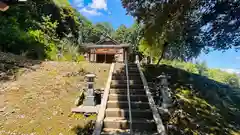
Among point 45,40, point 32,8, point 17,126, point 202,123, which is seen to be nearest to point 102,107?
point 17,126

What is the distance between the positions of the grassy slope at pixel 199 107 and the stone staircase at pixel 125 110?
62cm

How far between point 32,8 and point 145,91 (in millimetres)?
14268

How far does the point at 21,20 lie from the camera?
15.8 metres

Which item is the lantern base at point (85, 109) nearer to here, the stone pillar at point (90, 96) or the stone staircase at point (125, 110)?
the stone pillar at point (90, 96)

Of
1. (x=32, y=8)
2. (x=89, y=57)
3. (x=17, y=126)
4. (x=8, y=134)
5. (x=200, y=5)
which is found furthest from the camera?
(x=89, y=57)

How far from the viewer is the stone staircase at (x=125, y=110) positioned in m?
5.64

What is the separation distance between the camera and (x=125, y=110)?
20.8 ft

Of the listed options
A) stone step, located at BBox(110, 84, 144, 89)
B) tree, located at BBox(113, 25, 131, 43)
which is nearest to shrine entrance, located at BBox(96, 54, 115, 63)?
stone step, located at BBox(110, 84, 144, 89)

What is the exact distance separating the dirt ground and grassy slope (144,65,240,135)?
103 inches

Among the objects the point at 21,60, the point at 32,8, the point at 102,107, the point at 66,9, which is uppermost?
the point at 66,9

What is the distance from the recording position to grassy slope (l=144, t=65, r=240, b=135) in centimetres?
624

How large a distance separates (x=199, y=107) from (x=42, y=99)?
17.9 ft

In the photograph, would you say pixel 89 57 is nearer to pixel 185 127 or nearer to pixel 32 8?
pixel 32 8

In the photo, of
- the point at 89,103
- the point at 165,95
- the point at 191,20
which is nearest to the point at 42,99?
the point at 89,103
